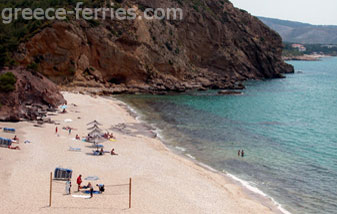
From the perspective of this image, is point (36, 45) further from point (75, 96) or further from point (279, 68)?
point (279, 68)

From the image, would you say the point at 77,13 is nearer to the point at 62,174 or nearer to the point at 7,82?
the point at 7,82

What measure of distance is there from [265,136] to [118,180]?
70.1 ft

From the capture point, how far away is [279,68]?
116 meters

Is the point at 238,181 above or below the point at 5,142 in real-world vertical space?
below

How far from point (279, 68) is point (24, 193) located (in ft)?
351

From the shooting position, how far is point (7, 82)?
1534 inches

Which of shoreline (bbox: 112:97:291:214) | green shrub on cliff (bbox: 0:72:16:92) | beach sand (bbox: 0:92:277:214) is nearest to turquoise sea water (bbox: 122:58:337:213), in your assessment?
shoreline (bbox: 112:97:291:214)

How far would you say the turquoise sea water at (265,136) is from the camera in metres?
25.5

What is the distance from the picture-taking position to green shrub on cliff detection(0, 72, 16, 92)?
1507 inches

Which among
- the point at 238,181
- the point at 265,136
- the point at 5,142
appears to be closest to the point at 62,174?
the point at 5,142

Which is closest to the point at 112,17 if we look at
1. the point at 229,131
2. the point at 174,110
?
the point at 174,110

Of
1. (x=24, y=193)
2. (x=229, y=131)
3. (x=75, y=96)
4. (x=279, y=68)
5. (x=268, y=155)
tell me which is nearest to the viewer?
(x=24, y=193)

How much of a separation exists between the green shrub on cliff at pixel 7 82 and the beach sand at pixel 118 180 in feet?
15.7

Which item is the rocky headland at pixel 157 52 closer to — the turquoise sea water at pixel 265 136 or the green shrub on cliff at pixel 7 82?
the green shrub on cliff at pixel 7 82
